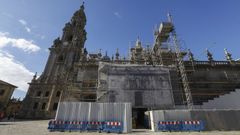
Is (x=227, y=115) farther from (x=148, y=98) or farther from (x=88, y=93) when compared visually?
(x=88, y=93)

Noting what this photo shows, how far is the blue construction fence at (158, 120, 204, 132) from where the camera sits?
46.2 ft

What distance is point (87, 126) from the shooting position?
14.2 meters

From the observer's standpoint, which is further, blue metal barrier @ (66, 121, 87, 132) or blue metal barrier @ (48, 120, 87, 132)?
blue metal barrier @ (66, 121, 87, 132)

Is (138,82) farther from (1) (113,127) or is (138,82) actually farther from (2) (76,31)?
(2) (76,31)

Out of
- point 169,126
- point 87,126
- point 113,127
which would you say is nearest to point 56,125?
point 87,126

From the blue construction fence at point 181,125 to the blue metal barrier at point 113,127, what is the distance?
13.2ft

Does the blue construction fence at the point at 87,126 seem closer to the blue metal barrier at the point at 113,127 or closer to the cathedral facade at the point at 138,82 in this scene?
the blue metal barrier at the point at 113,127

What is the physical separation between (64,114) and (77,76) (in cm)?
1444

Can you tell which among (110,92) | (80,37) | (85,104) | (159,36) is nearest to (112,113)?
(85,104)

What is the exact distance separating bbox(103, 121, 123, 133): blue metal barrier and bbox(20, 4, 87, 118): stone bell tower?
17239 millimetres

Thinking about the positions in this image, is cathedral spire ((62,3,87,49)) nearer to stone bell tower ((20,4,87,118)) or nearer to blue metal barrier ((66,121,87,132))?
stone bell tower ((20,4,87,118))

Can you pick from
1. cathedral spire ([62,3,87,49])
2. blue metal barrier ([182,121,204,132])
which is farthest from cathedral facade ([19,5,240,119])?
cathedral spire ([62,3,87,49])

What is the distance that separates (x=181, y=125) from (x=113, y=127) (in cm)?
690

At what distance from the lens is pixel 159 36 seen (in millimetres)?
27656
